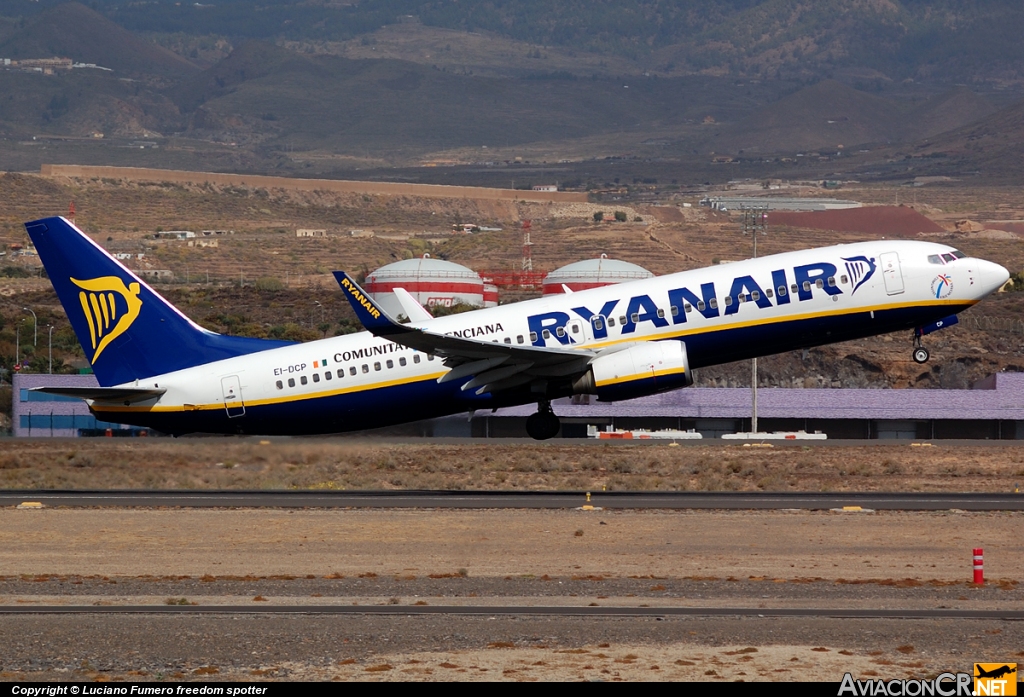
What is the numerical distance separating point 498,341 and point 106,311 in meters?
11.5

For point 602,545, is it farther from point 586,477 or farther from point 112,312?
point 112,312

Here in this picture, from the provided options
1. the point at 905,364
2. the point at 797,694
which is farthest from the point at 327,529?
the point at 905,364

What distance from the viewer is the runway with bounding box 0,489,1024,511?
3934 cm

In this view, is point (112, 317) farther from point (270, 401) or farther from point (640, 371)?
point (640, 371)

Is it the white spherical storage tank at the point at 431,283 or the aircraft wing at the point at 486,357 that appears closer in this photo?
Result: the aircraft wing at the point at 486,357

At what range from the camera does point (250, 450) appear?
143ft

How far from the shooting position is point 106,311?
1745 inches

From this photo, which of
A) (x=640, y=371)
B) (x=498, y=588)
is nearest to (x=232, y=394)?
(x=640, y=371)

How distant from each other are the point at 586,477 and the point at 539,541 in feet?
48.4

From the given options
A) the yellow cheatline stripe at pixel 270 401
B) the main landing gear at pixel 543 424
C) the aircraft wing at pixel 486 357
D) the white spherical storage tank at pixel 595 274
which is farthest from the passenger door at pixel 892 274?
the white spherical storage tank at pixel 595 274

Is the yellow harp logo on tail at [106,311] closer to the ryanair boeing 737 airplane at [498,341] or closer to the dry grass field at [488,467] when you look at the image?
the ryanair boeing 737 airplane at [498,341]

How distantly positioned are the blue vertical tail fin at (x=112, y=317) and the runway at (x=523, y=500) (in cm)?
383

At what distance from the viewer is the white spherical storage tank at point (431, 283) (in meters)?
145

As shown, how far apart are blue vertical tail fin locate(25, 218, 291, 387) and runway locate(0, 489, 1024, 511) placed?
151 inches
